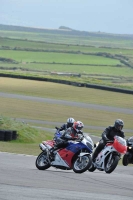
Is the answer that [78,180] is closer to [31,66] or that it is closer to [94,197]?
[94,197]

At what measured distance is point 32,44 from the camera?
592 ft

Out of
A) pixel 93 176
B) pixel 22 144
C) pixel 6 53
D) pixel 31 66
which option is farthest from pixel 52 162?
pixel 6 53

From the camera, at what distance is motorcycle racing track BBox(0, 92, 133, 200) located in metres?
11.6

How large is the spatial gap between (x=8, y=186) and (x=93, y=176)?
4.19m

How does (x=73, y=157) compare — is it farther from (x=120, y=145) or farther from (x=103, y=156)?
(x=120, y=145)

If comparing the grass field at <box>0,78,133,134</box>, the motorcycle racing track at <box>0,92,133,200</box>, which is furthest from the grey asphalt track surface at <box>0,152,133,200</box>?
the grass field at <box>0,78,133,134</box>

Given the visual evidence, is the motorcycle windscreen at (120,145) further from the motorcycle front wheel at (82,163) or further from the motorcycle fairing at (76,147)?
the motorcycle front wheel at (82,163)

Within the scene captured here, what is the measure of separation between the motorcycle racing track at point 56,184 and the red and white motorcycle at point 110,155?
229mm

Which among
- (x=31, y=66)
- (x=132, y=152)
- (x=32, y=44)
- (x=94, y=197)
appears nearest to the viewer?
(x=94, y=197)

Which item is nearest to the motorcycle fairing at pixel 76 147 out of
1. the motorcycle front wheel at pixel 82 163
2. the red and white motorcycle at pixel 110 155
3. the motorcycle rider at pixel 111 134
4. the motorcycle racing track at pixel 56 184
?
the motorcycle front wheel at pixel 82 163

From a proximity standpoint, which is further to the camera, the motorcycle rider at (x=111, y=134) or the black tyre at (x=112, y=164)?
the motorcycle rider at (x=111, y=134)

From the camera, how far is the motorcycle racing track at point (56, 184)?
11586 mm

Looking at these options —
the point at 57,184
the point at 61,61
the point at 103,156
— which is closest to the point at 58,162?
the point at 103,156

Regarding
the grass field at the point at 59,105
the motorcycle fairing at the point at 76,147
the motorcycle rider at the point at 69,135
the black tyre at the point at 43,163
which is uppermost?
the motorcycle rider at the point at 69,135
